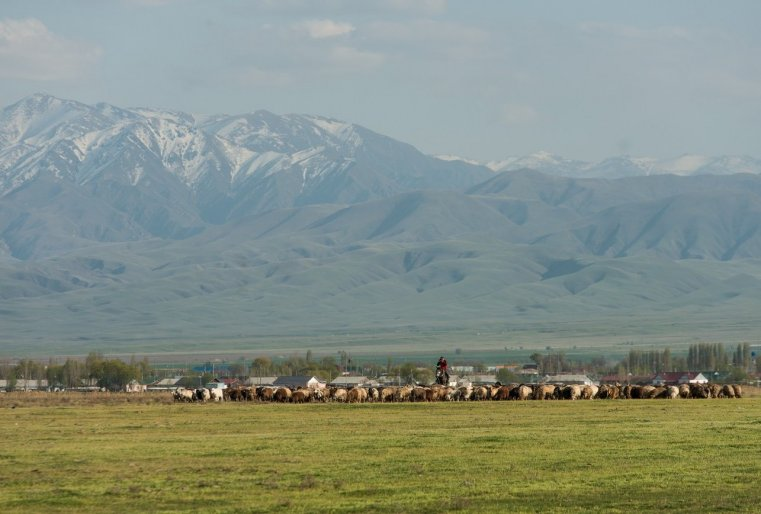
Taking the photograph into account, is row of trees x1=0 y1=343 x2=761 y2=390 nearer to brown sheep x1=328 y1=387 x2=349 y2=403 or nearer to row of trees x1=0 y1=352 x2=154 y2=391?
row of trees x1=0 y1=352 x2=154 y2=391

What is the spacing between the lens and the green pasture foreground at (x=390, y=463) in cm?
2412

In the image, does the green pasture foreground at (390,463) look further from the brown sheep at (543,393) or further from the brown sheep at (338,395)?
the brown sheep at (338,395)

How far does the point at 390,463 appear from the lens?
28984mm

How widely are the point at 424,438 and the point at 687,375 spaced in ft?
344

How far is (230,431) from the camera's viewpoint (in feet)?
128

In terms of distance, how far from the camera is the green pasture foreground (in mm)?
24125

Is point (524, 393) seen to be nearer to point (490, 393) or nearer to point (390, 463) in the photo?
point (490, 393)

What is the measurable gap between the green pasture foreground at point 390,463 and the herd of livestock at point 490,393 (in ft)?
40.9

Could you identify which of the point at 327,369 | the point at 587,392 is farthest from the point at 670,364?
the point at 587,392

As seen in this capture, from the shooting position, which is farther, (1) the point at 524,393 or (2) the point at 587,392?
(2) the point at 587,392

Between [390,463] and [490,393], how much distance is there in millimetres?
28577

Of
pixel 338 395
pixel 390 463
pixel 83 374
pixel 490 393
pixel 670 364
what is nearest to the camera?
pixel 390 463

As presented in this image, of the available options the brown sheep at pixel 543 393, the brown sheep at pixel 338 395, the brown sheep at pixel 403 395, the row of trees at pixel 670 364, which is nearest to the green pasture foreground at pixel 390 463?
the brown sheep at pixel 543 393

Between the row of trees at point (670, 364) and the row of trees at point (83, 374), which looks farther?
the row of trees at point (670, 364)
